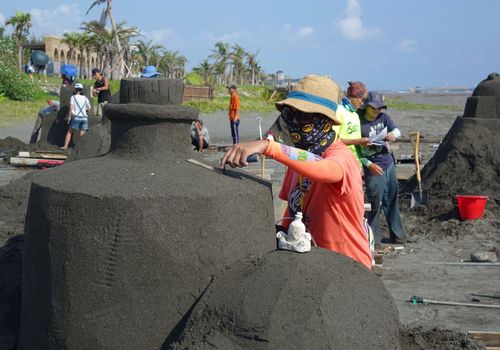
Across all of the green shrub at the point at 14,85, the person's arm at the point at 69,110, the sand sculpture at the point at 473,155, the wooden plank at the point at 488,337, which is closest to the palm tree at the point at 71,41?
the green shrub at the point at 14,85

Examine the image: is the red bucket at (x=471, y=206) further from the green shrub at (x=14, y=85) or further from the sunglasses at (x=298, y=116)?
the green shrub at (x=14, y=85)

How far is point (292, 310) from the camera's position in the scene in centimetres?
244

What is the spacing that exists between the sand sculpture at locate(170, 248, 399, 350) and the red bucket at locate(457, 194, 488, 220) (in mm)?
6419

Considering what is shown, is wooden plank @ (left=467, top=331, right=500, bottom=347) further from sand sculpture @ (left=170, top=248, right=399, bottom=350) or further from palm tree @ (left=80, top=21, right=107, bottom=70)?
palm tree @ (left=80, top=21, right=107, bottom=70)

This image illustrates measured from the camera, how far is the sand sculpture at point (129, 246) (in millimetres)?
2643

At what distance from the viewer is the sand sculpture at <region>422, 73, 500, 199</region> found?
9594mm

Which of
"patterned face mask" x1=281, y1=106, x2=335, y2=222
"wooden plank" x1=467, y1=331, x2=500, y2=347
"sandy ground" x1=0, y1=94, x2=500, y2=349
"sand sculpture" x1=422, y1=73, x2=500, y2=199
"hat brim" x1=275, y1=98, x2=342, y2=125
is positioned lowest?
"sandy ground" x1=0, y1=94, x2=500, y2=349

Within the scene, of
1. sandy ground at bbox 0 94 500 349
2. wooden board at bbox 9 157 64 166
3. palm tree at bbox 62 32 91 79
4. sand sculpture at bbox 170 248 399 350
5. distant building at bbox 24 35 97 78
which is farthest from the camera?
distant building at bbox 24 35 97 78

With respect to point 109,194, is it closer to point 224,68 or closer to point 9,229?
point 9,229

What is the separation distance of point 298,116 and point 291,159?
0.35 metres

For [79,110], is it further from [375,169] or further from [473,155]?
[375,169]

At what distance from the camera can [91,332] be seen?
2.69 meters

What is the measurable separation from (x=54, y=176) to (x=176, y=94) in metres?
0.64

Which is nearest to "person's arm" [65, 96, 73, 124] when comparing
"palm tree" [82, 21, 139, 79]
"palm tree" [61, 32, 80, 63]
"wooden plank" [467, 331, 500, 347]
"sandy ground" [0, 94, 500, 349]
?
"sandy ground" [0, 94, 500, 349]
